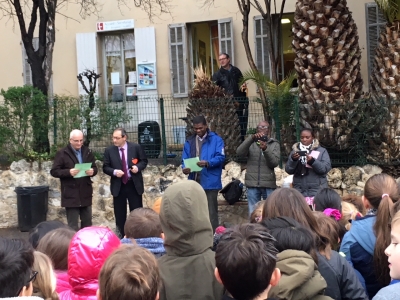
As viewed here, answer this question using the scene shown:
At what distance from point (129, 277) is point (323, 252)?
1.46 m

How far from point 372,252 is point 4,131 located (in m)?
8.89

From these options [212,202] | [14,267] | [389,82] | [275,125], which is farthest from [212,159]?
[14,267]

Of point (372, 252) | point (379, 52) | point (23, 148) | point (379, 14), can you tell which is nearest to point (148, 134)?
point (23, 148)

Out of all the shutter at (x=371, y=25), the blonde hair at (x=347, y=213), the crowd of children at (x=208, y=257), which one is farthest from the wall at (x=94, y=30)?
the crowd of children at (x=208, y=257)

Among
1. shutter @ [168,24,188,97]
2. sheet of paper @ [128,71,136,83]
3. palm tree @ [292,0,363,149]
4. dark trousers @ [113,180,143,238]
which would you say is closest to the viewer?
dark trousers @ [113,180,143,238]

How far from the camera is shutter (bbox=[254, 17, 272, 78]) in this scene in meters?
15.0

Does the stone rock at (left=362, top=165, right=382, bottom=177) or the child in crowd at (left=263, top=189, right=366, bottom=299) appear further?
the stone rock at (left=362, top=165, right=382, bottom=177)

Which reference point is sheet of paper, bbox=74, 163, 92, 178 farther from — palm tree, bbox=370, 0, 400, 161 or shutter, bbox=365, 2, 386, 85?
shutter, bbox=365, 2, 386, 85

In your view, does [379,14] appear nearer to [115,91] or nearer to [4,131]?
[115,91]

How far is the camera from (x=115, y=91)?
1636 cm

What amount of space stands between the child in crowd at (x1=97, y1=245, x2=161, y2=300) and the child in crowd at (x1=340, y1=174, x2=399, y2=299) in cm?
170

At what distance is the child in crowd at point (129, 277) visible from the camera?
106 inches

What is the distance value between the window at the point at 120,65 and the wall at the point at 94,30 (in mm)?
612

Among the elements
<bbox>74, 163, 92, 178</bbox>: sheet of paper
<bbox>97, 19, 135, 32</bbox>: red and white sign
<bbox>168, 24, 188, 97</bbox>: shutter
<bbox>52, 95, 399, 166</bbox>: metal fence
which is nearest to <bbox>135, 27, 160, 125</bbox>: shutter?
<bbox>97, 19, 135, 32</bbox>: red and white sign
